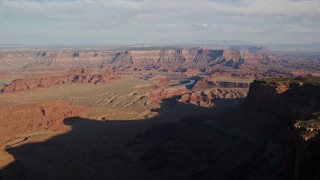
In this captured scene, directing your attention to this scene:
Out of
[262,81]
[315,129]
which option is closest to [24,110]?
[262,81]

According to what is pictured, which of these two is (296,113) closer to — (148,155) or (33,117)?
(148,155)

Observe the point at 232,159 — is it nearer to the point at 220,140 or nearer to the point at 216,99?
the point at 220,140

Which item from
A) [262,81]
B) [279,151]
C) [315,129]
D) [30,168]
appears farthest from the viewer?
[262,81]

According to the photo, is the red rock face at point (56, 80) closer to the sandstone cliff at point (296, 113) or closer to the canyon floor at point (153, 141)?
the canyon floor at point (153, 141)

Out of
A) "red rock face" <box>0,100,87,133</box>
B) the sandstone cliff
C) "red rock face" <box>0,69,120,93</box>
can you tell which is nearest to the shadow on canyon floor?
the sandstone cliff

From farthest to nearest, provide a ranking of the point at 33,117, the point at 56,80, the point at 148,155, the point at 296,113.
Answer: the point at 56,80, the point at 33,117, the point at 148,155, the point at 296,113

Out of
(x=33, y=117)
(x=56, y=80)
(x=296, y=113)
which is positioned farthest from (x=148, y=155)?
(x=56, y=80)

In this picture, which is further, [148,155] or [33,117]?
[33,117]
